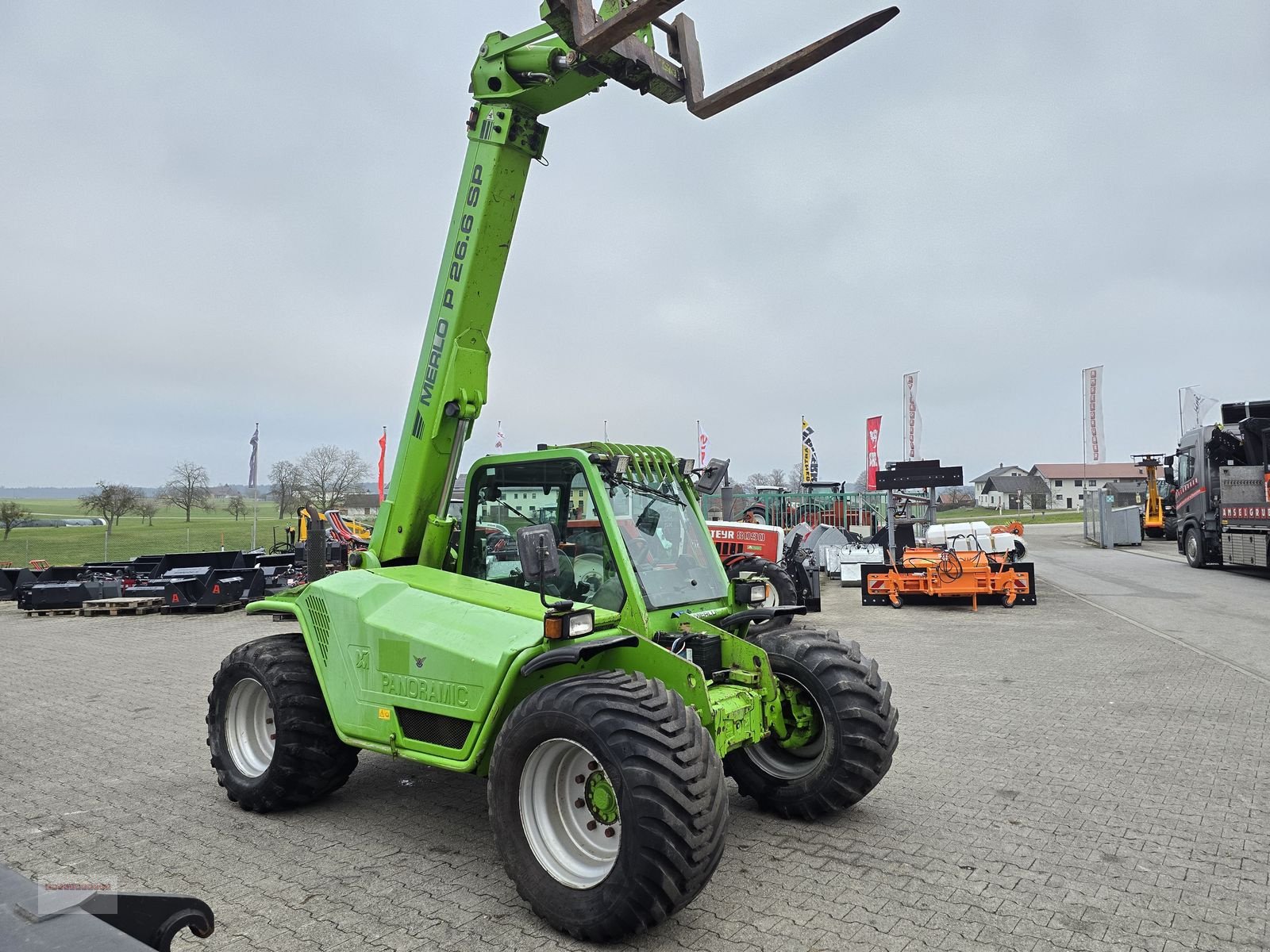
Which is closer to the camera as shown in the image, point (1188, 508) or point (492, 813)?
A: point (492, 813)

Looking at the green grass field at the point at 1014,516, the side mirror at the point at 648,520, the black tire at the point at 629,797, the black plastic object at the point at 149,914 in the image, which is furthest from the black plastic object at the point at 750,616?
the green grass field at the point at 1014,516

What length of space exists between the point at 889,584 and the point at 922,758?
9.77 meters

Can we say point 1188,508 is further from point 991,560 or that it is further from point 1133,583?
point 991,560

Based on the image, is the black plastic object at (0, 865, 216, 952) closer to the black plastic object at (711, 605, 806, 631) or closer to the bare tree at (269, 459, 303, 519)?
the black plastic object at (711, 605, 806, 631)

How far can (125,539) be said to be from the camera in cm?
3706

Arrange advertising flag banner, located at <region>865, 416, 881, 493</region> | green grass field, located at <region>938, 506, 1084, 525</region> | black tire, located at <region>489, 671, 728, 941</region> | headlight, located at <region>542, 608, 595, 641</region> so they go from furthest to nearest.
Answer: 1. green grass field, located at <region>938, 506, 1084, 525</region>
2. advertising flag banner, located at <region>865, 416, 881, 493</region>
3. headlight, located at <region>542, 608, 595, 641</region>
4. black tire, located at <region>489, 671, 728, 941</region>

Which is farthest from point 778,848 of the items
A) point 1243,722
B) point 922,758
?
point 1243,722

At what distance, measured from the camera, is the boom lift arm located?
5047 millimetres

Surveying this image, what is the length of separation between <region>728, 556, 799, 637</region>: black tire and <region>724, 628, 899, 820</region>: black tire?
32 cm

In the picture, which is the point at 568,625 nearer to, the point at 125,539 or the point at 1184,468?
the point at 1184,468

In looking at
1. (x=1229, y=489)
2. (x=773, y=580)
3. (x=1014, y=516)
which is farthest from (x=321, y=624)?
(x=1014, y=516)

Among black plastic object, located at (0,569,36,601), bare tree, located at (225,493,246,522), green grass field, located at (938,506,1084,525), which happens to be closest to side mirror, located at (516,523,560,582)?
black plastic object, located at (0,569,36,601)

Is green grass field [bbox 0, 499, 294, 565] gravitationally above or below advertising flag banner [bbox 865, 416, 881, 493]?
below

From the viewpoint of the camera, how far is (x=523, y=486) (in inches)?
200
